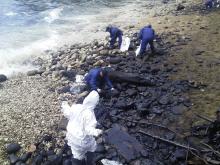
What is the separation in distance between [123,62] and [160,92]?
297 cm

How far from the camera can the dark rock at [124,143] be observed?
25.6ft

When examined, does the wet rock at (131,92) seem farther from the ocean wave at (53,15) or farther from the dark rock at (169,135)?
the ocean wave at (53,15)

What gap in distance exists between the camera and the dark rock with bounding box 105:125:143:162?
25.6 feet

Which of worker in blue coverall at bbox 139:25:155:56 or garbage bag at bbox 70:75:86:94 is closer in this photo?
garbage bag at bbox 70:75:86:94

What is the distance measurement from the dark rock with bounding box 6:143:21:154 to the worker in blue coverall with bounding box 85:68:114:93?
303 centimetres

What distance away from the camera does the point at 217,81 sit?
11000 mm

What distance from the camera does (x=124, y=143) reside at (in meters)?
8.14

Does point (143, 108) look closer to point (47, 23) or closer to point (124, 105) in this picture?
point (124, 105)

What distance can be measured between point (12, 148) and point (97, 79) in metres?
3.44

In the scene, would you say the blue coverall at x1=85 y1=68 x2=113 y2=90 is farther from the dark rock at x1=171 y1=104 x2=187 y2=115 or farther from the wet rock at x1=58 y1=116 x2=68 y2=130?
the dark rock at x1=171 y1=104 x2=187 y2=115

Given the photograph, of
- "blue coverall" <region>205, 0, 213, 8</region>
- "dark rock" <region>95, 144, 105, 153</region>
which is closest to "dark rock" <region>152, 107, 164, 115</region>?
"dark rock" <region>95, 144, 105, 153</region>

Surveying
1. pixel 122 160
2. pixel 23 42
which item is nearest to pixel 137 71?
pixel 122 160

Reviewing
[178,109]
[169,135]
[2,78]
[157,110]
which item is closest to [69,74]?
[2,78]

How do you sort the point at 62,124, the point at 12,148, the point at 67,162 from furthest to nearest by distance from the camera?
the point at 62,124
the point at 12,148
the point at 67,162
